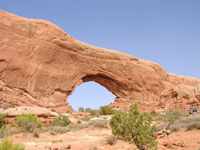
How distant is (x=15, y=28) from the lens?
63.1ft

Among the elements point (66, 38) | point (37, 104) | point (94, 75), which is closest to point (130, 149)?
point (37, 104)

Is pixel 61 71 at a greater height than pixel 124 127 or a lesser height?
greater

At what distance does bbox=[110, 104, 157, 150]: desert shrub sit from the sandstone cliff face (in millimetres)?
12906

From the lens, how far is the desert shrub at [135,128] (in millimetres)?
6624

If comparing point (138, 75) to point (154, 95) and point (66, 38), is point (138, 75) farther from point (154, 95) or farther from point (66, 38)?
point (66, 38)

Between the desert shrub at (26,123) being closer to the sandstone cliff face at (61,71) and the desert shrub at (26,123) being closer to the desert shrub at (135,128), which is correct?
the desert shrub at (135,128)

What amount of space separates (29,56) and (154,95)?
17.0 m

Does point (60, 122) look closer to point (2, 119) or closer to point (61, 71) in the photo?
point (2, 119)

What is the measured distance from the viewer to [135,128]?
7.37 m

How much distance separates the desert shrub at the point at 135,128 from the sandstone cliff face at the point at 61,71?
42.3 ft

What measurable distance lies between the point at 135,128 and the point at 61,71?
51.3ft

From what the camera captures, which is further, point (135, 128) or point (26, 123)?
point (26, 123)

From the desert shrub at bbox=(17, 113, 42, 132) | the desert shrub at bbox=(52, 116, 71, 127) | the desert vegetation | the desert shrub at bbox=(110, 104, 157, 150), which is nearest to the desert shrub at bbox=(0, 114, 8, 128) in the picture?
the desert vegetation

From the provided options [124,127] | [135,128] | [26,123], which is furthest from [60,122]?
[135,128]
